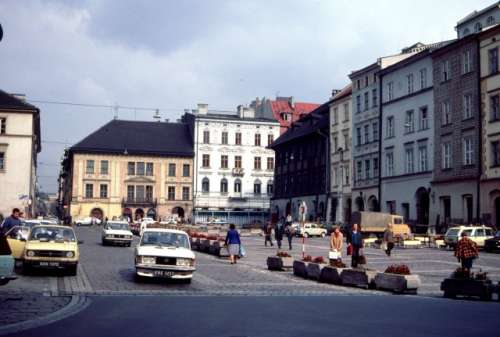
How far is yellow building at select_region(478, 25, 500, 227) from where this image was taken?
4328 cm

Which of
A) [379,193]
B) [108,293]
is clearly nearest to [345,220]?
[379,193]

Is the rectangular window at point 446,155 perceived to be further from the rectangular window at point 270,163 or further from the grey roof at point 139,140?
the grey roof at point 139,140

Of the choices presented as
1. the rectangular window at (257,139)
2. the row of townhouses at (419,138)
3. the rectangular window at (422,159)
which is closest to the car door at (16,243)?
the row of townhouses at (419,138)

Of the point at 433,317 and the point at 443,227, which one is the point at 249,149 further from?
the point at 433,317

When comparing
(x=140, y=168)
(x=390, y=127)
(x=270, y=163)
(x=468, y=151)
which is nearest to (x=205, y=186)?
(x=140, y=168)

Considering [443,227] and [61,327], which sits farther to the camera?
[443,227]

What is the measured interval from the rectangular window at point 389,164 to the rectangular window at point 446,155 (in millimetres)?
8196

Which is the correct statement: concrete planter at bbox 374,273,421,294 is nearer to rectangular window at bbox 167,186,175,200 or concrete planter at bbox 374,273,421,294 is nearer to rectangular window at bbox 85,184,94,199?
rectangular window at bbox 85,184,94,199

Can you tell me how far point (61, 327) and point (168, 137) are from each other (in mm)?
88067

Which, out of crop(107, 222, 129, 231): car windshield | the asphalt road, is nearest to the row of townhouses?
crop(107, 222, 129, 231): car windshield

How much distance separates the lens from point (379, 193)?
59.6 m

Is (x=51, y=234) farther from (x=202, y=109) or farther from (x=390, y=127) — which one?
(x=202, y=109)

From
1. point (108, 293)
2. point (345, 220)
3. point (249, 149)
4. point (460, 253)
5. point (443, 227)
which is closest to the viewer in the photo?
point (108, 293)

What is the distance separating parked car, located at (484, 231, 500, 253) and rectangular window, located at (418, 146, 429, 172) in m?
15.1
